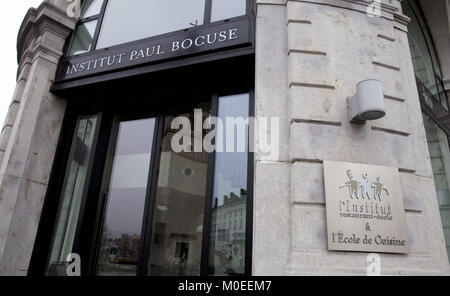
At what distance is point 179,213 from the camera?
4840 millimetres

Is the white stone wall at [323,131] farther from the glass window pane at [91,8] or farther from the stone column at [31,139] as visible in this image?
the glass window pane at [91,8]

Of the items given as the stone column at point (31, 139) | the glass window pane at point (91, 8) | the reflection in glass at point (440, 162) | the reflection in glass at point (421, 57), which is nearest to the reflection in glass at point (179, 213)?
the stone column at point (31, 139)

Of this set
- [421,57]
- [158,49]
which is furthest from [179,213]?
[421,57]

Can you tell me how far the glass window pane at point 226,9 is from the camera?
528 cm

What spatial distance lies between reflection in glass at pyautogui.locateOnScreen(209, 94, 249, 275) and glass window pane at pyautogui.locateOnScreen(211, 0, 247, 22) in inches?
61.4

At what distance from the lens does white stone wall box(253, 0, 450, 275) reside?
10.7 feet

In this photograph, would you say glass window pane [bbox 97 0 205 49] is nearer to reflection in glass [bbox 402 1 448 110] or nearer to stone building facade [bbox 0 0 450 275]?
stone building facade [bbox 0 0 450 275]

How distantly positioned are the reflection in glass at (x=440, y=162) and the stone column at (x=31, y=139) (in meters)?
8.13

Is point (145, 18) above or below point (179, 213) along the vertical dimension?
above

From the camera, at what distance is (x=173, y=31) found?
18.3 ft

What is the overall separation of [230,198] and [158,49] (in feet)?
9.73

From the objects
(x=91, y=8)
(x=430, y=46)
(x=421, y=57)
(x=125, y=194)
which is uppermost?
(x=430, y=46)

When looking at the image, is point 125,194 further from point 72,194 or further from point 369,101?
point 369,101
